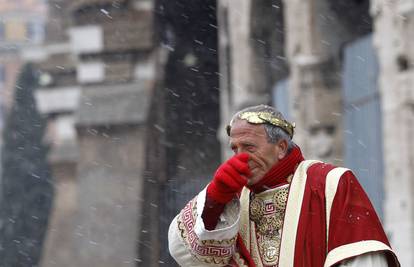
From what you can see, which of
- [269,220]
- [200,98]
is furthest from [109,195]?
[269,220]

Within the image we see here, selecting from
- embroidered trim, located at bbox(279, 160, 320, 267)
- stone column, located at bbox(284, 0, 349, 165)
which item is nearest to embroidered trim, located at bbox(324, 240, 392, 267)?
embroidered trim, located at bbox(279, 160, 320, 267)

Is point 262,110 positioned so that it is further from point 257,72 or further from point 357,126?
point 257,72

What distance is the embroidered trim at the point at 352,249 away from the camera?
13.7ft

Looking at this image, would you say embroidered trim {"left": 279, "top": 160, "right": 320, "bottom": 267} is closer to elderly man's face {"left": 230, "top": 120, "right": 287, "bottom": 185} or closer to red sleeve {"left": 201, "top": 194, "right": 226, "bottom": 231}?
elderly man's face {"left": 230, "top": 120, "right": 287, "bottom": 185}

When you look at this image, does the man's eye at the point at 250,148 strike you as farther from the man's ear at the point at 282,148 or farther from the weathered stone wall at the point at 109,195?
the weathered stone wall at the point at 109,195

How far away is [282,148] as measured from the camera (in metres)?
4.41

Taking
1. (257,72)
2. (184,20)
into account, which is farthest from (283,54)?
(184,20)

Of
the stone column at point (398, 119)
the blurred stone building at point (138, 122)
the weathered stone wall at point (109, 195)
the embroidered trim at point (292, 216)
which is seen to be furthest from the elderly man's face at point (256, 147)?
the weathered stone wall at point (109, 195)

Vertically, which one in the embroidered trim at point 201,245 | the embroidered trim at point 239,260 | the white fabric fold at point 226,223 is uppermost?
the white fabric fold at point 226,223

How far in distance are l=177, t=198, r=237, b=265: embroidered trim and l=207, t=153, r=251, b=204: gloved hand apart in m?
0.18

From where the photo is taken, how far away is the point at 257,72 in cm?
1670

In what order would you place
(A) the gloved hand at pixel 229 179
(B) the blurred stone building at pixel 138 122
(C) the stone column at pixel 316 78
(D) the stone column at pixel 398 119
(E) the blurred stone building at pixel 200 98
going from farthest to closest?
(B) the blurred stone building at pixel 138 122
(C) the stone column at pixel 316 78
(E) the blurred stone building at pixel 200 98
(D) the stone column at pixel 398 119
(A) the gloved hand at pixel 229 179

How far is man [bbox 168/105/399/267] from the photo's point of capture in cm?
422

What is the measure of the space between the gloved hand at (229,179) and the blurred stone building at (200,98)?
6238 mm
